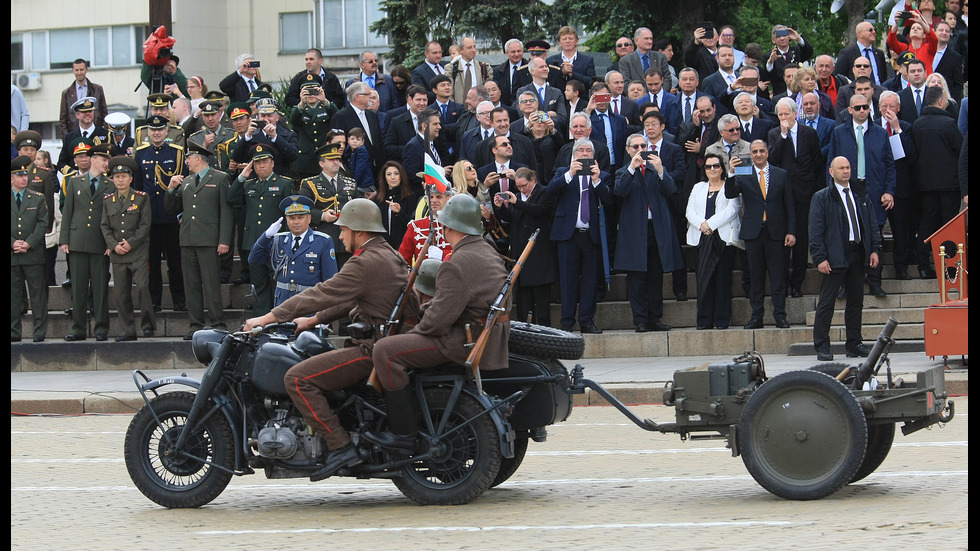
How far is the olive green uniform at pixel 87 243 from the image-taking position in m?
20.1

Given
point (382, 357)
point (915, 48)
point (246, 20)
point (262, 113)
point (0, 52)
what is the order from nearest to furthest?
point (382, 357) → point (0, 52) → point (262, 113) → point (915, 48) → point (246, 20)

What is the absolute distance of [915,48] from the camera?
21406mm

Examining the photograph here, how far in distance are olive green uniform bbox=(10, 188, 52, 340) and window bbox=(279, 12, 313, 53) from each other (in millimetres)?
30842

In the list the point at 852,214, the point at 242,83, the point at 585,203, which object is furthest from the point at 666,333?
the point at 242,83

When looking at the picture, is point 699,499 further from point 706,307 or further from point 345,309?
point 706,307

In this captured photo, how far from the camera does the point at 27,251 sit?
20.4 m

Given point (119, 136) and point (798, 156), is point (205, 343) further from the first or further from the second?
point (119, 136)

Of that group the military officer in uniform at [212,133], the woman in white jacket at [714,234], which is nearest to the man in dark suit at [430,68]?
the military officer in uniform at [212,133]

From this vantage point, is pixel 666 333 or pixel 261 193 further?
pixel 261 193

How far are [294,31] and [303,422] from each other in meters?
42.3

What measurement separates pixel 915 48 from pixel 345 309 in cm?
1360

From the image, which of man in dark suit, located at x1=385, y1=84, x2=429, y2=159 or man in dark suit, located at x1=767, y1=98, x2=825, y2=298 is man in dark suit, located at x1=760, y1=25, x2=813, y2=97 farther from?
man in dark suit, located at x1=385, y1=84, x2=429, y2=159

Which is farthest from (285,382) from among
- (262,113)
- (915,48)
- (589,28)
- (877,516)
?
(589,28)

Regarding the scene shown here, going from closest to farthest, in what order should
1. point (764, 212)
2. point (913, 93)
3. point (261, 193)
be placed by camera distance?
point (764, 212)
point (261, 193)
point (913, 93)
